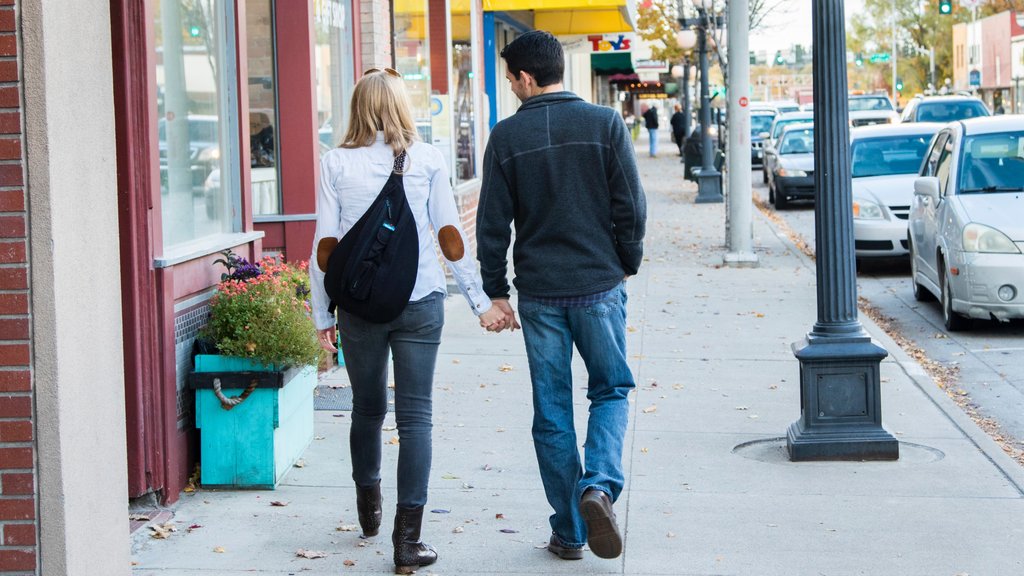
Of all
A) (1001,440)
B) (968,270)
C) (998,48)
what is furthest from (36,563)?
(998,48)

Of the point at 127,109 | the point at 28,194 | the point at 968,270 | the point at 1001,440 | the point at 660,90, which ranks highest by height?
the point at 660,90

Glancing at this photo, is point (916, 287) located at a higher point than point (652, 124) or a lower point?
lower

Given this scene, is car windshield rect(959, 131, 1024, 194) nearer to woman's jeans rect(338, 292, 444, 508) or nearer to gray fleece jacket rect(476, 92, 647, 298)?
gray fleece jacket rect(476, 92, 647, 298)

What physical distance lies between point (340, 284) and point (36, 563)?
4.59 ft

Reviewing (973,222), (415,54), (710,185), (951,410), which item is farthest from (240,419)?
(710,185)

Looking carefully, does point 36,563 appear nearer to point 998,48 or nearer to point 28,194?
point 28,194

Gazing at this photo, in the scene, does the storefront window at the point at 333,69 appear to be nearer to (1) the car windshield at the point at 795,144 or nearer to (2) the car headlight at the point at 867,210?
(2) the car headlight at the point at 867,210

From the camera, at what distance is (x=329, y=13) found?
951cm

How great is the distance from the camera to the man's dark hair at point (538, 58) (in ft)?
15.7

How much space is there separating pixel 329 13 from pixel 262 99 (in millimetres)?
1139

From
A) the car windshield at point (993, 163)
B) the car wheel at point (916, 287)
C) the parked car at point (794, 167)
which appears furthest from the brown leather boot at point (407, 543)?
the parked car at point (794, 167)

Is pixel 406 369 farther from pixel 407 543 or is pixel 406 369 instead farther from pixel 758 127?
pixel 758 127

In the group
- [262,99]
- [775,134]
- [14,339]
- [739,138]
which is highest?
[775,134]

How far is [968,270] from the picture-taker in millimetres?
10141
